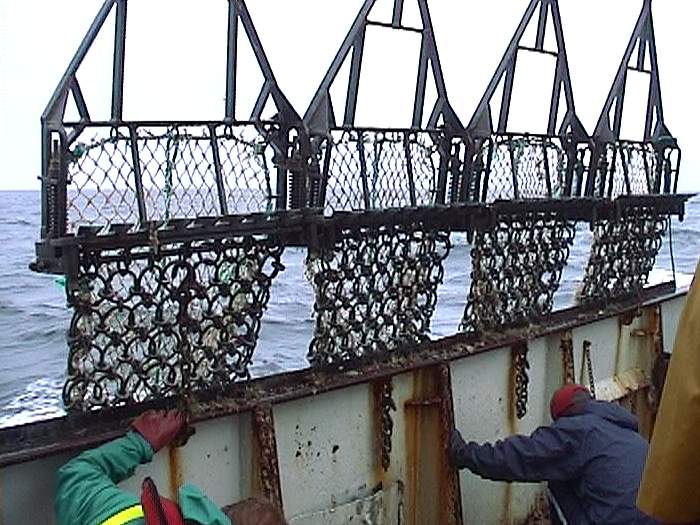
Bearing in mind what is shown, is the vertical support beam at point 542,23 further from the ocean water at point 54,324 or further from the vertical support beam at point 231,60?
the vertical support beam at point 231,60

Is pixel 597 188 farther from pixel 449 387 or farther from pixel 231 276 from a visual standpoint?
pixel 231 276

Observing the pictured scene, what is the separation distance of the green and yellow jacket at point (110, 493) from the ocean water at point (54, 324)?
58.7 inches

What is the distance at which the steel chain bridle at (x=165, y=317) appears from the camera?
4156mm

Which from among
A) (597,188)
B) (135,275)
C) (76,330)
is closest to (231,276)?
(135,275)

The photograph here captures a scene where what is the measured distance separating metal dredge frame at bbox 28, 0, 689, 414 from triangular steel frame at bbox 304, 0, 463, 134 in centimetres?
1

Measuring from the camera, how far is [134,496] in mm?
3775

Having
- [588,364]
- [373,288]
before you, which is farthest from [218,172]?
[588,364]

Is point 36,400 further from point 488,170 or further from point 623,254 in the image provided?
point 623,254

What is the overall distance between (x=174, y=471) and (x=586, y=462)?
91.0 inches

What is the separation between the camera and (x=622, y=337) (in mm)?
7949

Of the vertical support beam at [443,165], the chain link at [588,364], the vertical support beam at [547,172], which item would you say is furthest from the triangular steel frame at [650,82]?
the vertical support beam at [443,165]

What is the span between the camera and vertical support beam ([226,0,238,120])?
5008 mm

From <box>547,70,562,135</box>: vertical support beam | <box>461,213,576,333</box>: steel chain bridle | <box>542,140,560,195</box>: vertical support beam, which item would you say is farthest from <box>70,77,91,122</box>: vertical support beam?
<box>547,70,562,135</box>: vertical support beam

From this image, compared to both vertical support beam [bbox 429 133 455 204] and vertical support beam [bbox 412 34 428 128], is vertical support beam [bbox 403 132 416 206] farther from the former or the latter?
vertical support beam [bbox 412 34 428 128]
